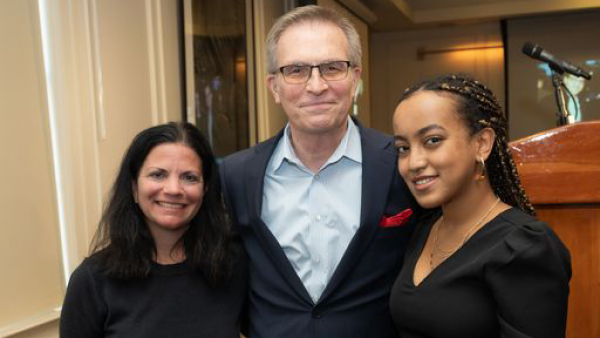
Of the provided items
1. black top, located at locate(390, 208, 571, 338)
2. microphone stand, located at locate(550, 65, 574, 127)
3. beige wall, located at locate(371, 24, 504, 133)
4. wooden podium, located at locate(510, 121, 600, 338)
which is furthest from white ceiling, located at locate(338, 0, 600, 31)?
black top, located at locate(390, 208, 571, 338)

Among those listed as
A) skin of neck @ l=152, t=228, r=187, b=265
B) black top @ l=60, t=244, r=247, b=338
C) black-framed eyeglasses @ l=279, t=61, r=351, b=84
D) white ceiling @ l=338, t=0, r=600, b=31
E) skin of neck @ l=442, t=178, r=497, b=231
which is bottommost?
black top @ l=60, t=244, r=247, b=338

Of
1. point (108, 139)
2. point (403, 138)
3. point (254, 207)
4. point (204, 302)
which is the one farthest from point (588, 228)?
point (108, 139)

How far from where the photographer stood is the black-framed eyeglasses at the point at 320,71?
1531 mm

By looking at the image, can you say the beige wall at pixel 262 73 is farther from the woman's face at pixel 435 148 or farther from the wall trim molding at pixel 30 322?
the woman's face at pixel 435 148

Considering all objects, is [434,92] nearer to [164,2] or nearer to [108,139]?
[108,139]

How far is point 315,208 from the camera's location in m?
1.56

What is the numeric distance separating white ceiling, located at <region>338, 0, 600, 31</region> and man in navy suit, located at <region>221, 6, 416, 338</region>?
430cm

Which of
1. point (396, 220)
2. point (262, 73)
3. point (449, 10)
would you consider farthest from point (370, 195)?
point (449, 10)

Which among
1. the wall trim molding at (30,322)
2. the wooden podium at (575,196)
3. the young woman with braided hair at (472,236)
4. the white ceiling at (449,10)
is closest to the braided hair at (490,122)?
the young woman with braided hair at (472,236)

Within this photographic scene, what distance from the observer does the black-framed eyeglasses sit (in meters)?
1.53

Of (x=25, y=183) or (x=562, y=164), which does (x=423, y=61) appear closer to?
(x=25, y=183)

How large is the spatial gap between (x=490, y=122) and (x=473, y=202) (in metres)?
0.18

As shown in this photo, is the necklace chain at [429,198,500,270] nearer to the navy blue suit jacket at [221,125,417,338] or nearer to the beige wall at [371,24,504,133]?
the navy blue suit jacket at [221,125,417,338]

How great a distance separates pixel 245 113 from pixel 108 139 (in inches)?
52.6
